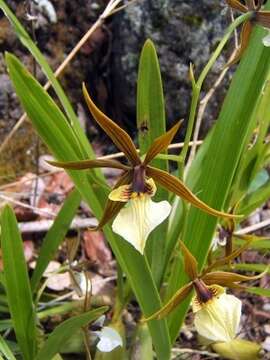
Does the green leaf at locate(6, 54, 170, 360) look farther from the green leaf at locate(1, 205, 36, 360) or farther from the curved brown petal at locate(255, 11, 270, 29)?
the curved brown petal at locate(255, 11, 270, 29)

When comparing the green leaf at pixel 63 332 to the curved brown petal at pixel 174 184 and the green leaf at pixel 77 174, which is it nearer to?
the green leaf at pixel 77 174

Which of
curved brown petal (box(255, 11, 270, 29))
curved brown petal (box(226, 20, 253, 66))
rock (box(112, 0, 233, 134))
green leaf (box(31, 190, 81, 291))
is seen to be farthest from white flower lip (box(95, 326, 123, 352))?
rock (box(112, 0, 233, 134))

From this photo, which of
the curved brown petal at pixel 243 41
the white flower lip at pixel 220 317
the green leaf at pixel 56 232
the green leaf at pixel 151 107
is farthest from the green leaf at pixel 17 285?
the curved brown petal at pixel 243 41

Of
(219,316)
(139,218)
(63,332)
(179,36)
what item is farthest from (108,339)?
(179,36)

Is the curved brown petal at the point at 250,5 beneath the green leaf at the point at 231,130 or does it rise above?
above

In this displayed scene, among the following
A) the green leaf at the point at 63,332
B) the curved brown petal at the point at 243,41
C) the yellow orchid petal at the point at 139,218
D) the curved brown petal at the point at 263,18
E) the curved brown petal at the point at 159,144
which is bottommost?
the green leaf at the point at 63,332

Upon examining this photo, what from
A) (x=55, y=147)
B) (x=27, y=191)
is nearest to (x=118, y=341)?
(x=55, y=147)

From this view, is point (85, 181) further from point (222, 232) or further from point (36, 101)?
point (222, 232)
